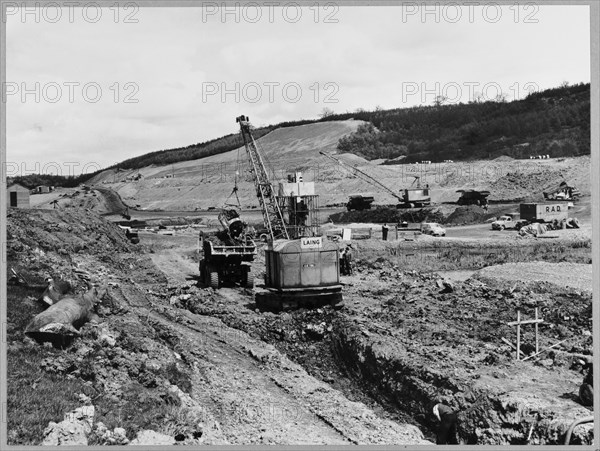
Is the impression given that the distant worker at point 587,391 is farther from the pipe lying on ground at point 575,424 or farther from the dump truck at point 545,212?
the dump truck at point 545,212

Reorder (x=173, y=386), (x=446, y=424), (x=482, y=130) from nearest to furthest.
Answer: (x=446, y=424) → (x=173, y=386) → (x=482, y=130)

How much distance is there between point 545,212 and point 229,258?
30.4 metres

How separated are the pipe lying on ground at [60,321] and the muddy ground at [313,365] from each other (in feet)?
1.00

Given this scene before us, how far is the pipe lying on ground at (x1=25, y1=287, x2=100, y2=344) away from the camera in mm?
16062

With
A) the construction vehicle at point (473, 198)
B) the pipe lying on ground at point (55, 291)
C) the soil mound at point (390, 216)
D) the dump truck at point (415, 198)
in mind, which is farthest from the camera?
the dump truck at point (415, 198)

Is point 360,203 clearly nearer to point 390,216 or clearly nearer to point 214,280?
point 390,216

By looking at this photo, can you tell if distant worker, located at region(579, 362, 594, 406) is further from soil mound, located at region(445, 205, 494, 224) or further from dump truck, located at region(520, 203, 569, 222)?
soil mound, located at region(445, 205, 494, 224)

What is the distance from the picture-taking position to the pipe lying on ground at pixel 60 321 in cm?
1606

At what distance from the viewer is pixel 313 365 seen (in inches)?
805

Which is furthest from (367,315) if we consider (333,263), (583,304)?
(583,304)

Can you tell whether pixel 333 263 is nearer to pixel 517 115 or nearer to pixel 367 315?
pixel 367 315

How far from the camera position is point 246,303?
27.8 m

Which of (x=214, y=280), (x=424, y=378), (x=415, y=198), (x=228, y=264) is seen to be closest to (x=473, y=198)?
(x=415, y=198)

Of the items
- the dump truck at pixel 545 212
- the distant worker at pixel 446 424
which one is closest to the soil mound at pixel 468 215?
the dump truck at pixel 545 212
